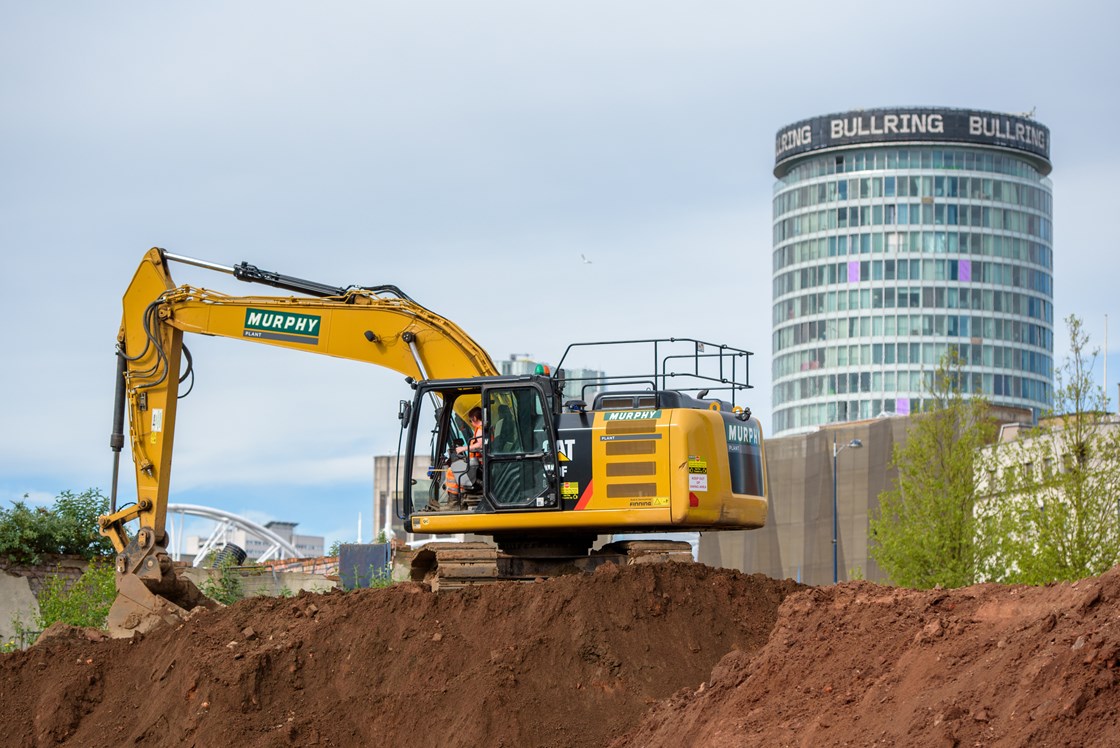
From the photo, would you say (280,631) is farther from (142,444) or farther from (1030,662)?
(1030,662)

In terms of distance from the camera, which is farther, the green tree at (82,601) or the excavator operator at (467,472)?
the green tree at (82,601)

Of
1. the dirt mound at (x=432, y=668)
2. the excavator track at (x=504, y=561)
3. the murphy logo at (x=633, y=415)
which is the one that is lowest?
the dirt mound at (x=432, y=668)

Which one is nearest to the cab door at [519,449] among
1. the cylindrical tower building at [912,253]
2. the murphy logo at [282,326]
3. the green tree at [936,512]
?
the murphy logo at [282,326]

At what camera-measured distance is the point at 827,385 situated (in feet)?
513

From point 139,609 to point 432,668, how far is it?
516 cm

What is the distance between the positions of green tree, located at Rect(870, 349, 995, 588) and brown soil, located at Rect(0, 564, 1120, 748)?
67.0 ft

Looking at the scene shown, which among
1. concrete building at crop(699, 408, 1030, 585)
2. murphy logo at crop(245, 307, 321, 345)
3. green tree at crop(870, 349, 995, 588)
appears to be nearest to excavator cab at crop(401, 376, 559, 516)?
murphy logo at crop(245, 307, 321, 345)

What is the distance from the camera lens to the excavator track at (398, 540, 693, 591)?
53.8 feet

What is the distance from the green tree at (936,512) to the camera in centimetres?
3572

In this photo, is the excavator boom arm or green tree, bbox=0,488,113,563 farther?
green tree, bbox=0,488,113,563

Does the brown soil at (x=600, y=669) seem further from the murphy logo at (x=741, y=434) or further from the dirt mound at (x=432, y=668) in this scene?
the murphy logo at (x=741, y=434)

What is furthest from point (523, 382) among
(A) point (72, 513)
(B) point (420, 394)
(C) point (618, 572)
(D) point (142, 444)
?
(A) point (72, 513)

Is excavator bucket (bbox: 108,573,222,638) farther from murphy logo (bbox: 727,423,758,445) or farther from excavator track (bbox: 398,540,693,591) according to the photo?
murphy logo (bbox: 727,423,758,445)

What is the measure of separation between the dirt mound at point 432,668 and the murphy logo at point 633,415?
68.6 inches
